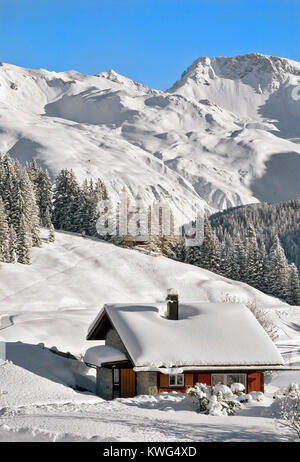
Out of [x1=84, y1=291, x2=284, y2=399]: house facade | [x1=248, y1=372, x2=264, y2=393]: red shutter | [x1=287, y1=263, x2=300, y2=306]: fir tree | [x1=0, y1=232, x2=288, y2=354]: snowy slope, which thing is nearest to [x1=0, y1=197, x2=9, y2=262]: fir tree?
[x1=0, y1=232, x2=288, y2=354]: snowy slope

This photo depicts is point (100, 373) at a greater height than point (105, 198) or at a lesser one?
lesser

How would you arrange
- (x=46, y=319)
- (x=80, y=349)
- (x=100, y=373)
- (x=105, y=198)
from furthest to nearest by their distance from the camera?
(x=105, y=198) → (x=46, y=319) → (x=80, y=349) → (x=100, y=373)

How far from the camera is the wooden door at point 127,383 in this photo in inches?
1145

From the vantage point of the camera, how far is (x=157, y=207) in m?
96.7

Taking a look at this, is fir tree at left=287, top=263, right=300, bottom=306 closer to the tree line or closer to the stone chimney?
the tree line

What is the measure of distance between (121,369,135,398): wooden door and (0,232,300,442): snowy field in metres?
1.36

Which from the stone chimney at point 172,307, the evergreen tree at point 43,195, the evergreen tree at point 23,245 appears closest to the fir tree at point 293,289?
the evergreen tree at point 23,245

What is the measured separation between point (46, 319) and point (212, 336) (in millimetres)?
28106

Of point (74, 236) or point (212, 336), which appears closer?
point (212, 336)

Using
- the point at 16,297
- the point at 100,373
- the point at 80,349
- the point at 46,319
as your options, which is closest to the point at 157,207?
the point at 16,297

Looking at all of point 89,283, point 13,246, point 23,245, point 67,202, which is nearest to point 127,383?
point 89,283

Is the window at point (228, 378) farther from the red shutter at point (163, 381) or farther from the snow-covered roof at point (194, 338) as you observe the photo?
the red shutter at point (163, 381)

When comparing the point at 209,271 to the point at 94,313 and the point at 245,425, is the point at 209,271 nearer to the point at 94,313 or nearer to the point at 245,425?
the point at 94,313

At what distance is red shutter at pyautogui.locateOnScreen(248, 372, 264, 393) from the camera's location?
28242 millimetres
